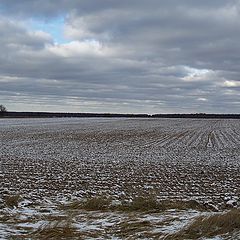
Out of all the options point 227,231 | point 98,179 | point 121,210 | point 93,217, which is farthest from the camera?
point 98,179

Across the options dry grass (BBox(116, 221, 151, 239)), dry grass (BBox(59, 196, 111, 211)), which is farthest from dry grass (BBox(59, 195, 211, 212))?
dry grass (BBox(116, 221, 151, 239))

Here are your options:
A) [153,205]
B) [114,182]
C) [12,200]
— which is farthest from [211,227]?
[114,182]

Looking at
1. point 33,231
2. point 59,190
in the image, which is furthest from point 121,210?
point 59,190

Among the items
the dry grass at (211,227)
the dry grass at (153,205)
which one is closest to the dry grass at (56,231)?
the dry grass at (211,227)

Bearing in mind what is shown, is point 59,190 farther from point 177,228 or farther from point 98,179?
point 177,228

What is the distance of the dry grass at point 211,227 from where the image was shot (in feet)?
23.2

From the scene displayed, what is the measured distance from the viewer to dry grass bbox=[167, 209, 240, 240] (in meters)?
7.08

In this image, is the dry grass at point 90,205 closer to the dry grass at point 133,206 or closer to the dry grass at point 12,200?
the dry grass at point 133,206

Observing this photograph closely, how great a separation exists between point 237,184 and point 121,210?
5.76 m

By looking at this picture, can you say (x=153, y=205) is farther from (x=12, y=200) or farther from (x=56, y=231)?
(x=12, y=200)

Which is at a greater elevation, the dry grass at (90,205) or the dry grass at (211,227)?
the dry grass at (211,227)

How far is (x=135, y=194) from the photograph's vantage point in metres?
11.8

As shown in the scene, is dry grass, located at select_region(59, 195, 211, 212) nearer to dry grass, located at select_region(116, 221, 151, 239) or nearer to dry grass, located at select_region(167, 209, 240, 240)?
→ dry grass, located at select_region(116, 221, 151, 239)

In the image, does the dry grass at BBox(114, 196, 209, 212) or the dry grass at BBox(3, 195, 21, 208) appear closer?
the dry grass at BBox(114, 196, 209, 212)
